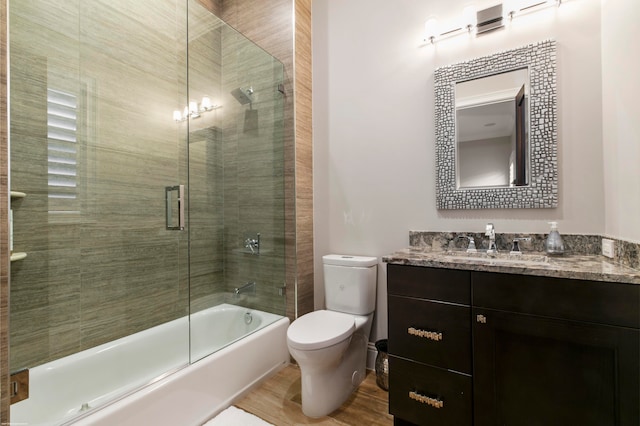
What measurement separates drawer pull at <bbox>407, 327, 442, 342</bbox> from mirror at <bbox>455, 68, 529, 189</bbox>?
935 mm

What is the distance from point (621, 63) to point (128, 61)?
2.78 meters

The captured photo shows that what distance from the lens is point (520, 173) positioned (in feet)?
5.43

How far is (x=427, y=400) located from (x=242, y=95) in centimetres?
239

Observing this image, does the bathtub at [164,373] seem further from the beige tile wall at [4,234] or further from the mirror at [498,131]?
the mirror at [498,131]

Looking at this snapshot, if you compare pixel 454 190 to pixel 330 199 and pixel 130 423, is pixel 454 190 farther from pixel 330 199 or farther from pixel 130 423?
pixel 130 423

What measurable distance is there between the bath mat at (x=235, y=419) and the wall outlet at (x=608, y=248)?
1.90 meters

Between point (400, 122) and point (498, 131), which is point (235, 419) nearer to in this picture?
point (400, 122)

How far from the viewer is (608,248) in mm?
1383

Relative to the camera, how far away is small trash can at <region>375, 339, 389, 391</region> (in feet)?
6.18

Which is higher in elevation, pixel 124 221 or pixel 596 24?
pixel 596 24

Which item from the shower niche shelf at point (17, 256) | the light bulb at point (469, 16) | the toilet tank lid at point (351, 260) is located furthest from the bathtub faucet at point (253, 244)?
the light bulb at point (469, 16)

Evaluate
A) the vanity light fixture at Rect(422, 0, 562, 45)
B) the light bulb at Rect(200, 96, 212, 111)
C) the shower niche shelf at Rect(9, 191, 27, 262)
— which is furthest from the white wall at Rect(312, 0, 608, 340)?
the shower niche shelf at Rect(9, 191, 27, 262)

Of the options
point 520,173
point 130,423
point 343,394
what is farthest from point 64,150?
point 520,173

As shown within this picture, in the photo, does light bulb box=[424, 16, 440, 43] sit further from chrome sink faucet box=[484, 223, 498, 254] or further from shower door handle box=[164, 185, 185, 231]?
shower door handle box=[164, 185, 185, 231]
